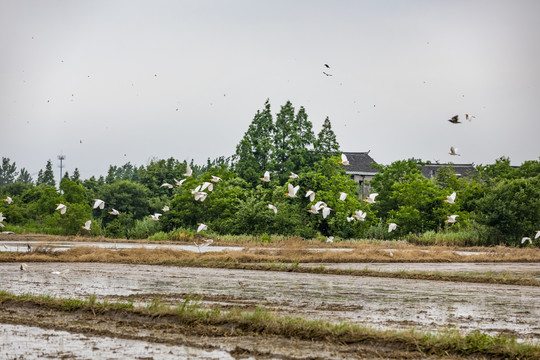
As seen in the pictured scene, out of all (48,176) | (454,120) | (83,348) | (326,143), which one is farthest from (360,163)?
(83,348)

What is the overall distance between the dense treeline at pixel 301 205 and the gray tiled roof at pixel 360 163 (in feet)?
74.5

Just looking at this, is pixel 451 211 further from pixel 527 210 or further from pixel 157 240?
pixel 157 240

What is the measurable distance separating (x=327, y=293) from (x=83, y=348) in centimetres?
860

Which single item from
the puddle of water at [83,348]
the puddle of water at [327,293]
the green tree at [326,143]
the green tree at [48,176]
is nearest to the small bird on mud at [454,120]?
the puddle of water at [327,293]

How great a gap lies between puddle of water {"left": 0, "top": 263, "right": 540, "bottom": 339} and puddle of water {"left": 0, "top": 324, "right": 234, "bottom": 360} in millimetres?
3660

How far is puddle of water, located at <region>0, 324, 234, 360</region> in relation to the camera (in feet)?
28.8

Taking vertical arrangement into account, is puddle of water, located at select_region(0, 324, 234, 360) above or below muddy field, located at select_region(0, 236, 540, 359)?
above

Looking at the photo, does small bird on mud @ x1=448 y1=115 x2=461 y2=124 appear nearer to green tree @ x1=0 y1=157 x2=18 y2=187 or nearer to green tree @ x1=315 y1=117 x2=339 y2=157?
green tree @ x1=315 y1=117 x2=339 y2=157

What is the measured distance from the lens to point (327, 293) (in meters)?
16.7

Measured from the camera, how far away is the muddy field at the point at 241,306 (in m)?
9.34

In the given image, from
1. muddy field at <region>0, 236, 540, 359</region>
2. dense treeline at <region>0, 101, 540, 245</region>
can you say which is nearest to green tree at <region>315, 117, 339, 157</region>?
dense treeline at <region>0, 101, 540, 245</region>

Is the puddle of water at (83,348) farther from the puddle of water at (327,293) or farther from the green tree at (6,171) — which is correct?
the green tree at (6,171)

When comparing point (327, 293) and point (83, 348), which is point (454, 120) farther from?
point (83, 348)

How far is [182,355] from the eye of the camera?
891cm
